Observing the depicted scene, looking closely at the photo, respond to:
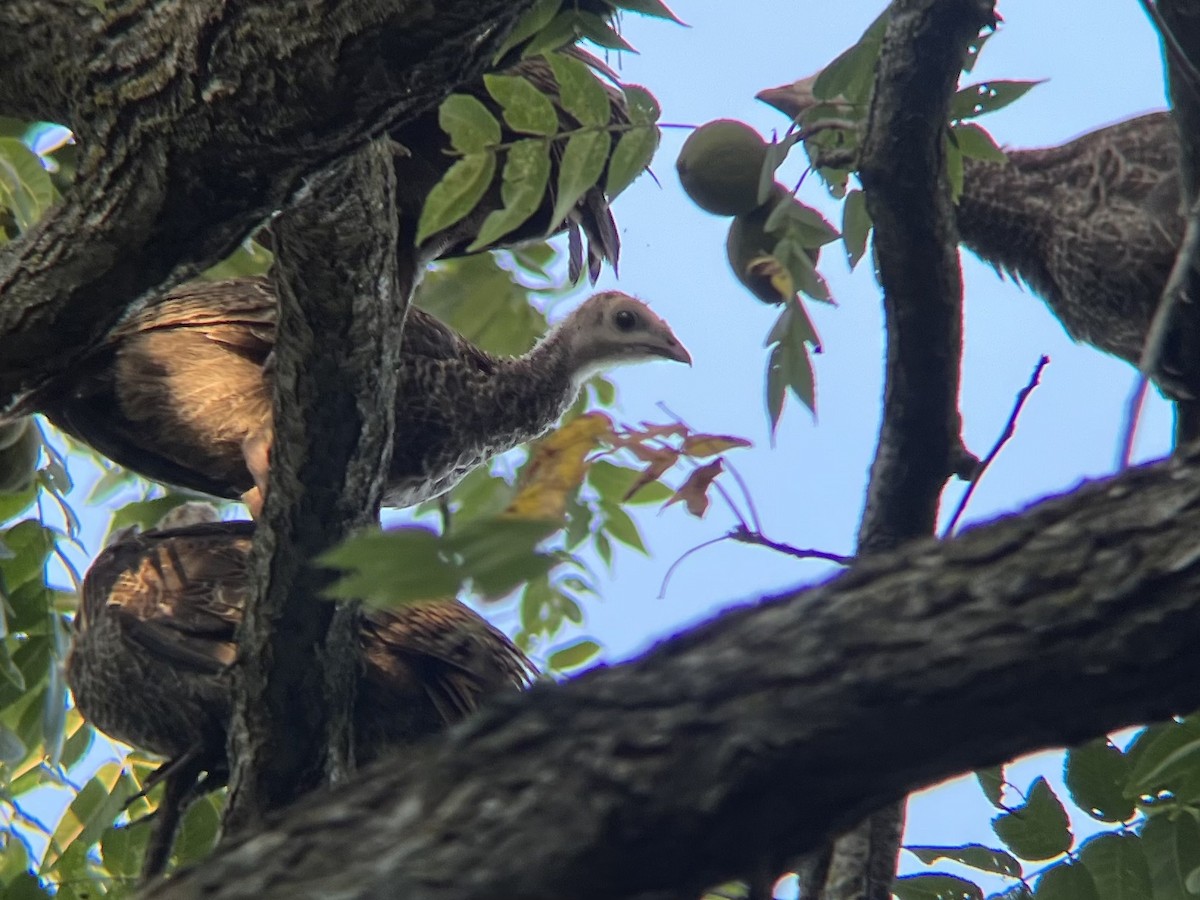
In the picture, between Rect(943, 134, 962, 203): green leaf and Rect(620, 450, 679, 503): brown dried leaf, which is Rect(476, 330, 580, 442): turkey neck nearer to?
Rect(943, 134, 962, 203): green leaf

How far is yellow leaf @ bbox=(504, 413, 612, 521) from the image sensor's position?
1.50m

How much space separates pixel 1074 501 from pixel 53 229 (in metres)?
2.00

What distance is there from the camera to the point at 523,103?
Result: 278 cm

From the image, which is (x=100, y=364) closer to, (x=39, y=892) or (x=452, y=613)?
(x=452, y=613)

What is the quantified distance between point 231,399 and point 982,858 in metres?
2.43

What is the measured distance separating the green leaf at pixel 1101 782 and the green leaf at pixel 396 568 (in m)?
1.74

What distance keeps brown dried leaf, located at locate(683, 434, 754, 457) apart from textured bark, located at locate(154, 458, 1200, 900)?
0.57 m

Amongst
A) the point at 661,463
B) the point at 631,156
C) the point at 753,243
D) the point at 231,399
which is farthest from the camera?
the point at 231,399

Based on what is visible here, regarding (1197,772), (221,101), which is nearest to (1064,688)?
(1197,772)

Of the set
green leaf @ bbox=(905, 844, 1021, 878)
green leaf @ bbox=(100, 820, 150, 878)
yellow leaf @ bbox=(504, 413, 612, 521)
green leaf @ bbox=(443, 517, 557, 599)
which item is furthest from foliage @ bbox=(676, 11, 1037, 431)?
green leaf @ bbox=(100, 820, 150, 878)

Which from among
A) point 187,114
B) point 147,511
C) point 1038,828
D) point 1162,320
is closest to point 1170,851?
point 1038,828

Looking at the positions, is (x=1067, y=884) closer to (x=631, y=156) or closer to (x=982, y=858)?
(x=982, y=858)

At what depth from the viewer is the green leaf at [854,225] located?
318cm

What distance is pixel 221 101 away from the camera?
8.28 feet
